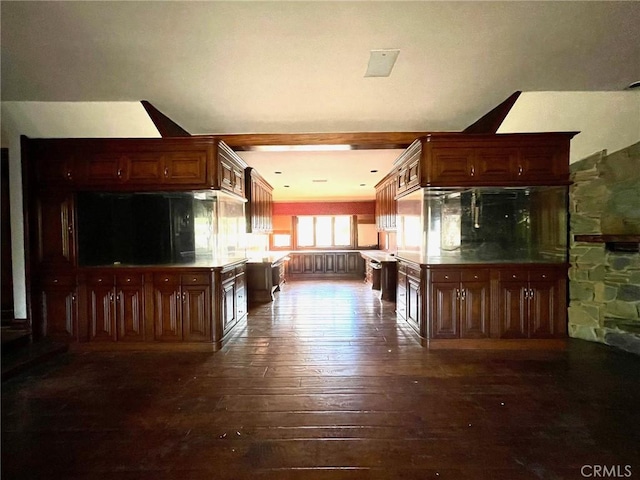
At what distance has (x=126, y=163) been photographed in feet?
11.9

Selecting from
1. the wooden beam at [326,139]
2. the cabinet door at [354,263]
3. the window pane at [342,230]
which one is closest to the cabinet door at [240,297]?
the wooden beam at [326,139]

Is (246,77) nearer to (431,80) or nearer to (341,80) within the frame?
(341,80)

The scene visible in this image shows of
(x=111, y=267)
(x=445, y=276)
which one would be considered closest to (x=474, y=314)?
(x=445, y=276)

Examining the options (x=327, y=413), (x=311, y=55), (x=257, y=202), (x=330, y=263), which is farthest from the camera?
(x=330, y=263)

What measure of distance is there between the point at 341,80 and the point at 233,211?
226 cm

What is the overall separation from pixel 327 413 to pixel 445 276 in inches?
77.7

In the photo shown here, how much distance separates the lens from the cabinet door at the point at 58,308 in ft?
12.1

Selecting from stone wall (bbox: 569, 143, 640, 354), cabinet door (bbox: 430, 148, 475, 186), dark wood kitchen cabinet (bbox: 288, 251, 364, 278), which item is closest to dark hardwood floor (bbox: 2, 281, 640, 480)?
stone wall (bbox: 569, 143, 640, 354)

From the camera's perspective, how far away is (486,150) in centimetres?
358

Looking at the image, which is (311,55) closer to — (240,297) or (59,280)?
(240,297)

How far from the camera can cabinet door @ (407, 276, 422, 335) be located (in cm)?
385

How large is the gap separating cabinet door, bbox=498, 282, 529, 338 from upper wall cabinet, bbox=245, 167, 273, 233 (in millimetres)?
4063

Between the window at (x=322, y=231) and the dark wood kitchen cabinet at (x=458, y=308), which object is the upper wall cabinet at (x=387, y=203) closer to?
the window at (x=322, y=231)

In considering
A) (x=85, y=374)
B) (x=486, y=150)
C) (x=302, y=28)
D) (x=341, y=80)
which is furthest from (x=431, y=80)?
(x=85, y=374)
